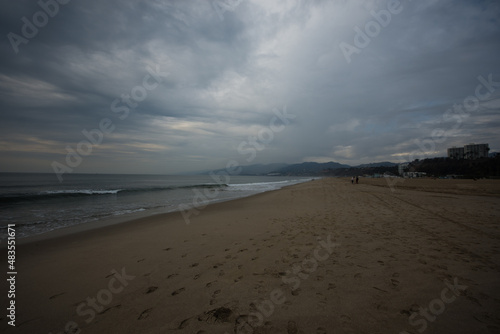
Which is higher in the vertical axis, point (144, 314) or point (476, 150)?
point (476, 150)

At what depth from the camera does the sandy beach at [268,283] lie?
107 inches

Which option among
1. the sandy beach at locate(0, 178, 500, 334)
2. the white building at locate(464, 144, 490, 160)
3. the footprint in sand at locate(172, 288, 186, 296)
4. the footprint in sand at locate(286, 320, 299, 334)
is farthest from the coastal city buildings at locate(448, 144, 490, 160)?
the footprint in sand at locate(172, 288, 186, 296)

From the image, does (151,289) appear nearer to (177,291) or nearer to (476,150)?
(177,291)

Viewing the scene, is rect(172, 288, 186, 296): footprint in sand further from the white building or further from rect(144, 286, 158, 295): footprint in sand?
the white building

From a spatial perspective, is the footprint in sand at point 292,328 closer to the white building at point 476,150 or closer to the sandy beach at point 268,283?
the sandy beach at point 268,283

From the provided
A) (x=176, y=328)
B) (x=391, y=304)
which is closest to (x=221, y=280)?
(x=176, y=328)

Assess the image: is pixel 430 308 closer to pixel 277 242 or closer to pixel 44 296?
pixel 277 242

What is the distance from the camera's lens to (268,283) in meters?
3.67

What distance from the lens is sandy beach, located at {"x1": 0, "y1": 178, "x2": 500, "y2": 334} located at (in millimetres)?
2719

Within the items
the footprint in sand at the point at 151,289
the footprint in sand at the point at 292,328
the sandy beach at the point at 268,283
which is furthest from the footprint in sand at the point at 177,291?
the footprint in sand at the point at 292,328

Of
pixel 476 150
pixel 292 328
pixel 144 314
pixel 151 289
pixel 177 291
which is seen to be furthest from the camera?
pixel 476 150

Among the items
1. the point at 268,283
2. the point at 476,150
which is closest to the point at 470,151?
the point at 476,150

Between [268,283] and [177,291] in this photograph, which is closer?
[177,291]

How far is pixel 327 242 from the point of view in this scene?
227 inches
